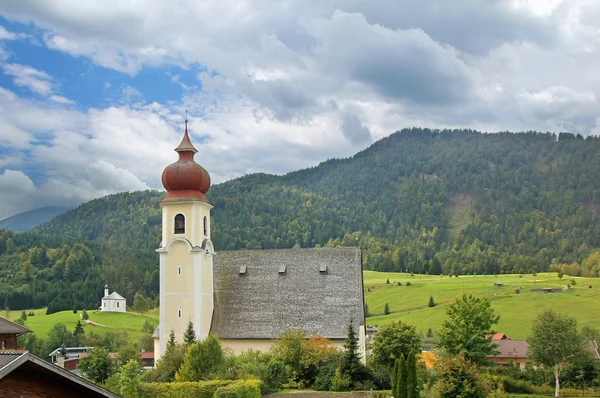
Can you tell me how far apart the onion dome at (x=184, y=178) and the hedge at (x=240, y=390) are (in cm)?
1897

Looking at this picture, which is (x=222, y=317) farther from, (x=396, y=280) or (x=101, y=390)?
(x=396, y=280)

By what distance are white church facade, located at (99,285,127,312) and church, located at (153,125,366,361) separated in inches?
3498

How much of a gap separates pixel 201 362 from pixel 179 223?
1524 cm

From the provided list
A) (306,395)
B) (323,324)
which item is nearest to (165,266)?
(323,324)

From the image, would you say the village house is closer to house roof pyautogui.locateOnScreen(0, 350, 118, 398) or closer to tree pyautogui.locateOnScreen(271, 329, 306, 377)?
tree pyautogui.locateOnScreen(271, 329, 306, 377)

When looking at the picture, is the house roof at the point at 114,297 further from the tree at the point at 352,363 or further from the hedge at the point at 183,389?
the hedge at the point at 183,389

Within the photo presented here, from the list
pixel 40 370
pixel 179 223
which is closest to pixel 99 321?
pixel 179 223

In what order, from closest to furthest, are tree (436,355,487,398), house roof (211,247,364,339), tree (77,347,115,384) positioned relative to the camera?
tree (436,355,487,398)
tree (77,347,115,384)
house roof (211,247,364,339)

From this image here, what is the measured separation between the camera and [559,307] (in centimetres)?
10856

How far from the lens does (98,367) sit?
48812mm

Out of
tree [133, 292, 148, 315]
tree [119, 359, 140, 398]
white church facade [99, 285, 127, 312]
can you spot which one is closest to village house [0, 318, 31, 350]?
tree [119, 359, 140, 398]

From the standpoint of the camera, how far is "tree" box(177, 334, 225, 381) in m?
38.4

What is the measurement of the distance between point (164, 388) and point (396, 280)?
391ft

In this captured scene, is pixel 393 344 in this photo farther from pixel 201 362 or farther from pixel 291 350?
pixel 201 362
